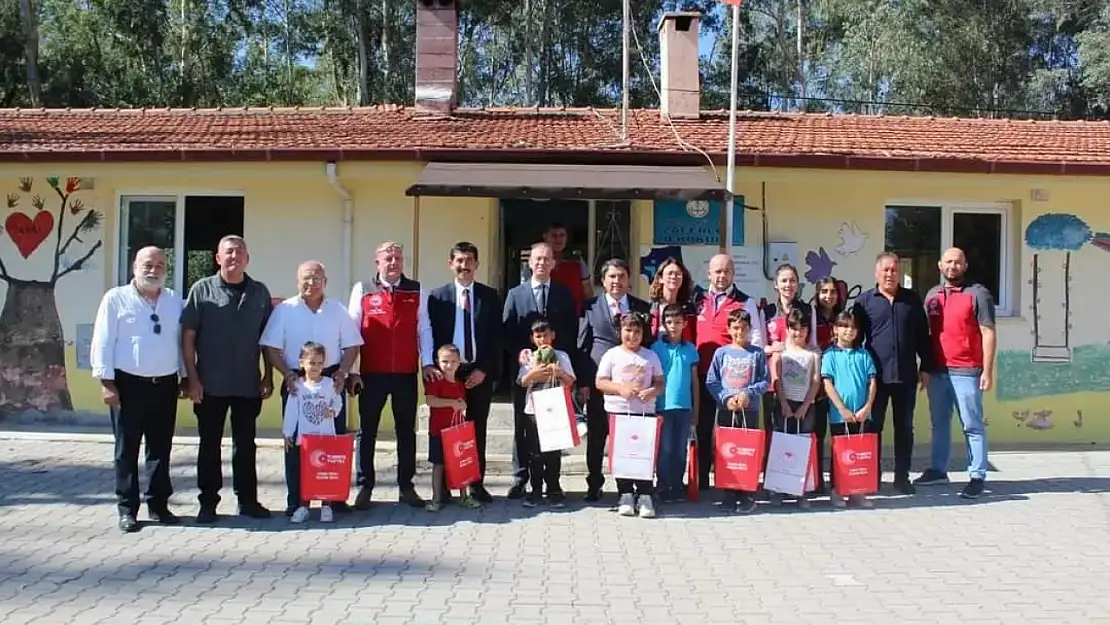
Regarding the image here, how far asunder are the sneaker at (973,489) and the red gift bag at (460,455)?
358 cm

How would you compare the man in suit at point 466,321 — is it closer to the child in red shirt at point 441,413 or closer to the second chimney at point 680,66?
the child in red shirt at point 441,413

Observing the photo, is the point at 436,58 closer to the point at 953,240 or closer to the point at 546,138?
the point at 546,138

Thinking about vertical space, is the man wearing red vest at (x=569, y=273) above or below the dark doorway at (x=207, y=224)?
below

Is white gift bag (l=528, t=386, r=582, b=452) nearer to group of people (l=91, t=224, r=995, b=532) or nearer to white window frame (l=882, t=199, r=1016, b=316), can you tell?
group of people (l=91, t=224, r=995, b=532)

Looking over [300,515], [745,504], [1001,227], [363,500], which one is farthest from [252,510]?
[1001,227]

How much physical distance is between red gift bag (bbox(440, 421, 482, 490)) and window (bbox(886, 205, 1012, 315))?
5213 millimetres

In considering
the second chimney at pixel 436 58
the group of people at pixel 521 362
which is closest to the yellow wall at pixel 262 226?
the second chimney at pixel 436 58

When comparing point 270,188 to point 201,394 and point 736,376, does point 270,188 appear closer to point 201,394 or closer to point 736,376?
point 201,394

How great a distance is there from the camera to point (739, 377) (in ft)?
21.2

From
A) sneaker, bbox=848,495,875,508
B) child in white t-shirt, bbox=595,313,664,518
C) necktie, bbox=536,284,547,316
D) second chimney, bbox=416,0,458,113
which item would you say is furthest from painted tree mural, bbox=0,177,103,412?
sneaker, bbox=848,495,875,508

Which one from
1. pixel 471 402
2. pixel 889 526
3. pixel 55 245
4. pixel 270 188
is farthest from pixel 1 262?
pixel 889 526

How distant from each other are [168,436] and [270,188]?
3980 mm

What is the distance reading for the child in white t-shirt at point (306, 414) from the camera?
619 cm

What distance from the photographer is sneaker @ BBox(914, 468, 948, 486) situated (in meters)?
7.38
